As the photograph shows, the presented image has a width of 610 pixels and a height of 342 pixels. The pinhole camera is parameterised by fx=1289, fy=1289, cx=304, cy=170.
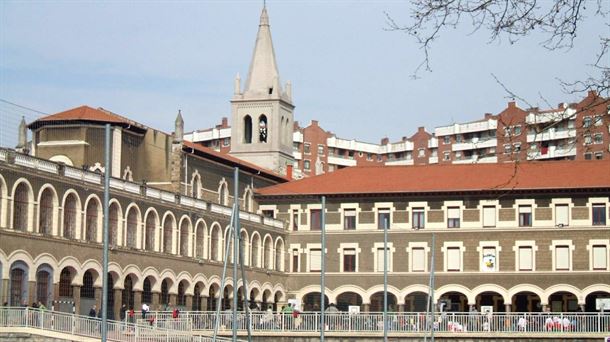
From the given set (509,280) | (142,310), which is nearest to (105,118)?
(142,310)

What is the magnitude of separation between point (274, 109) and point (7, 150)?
46743 mm

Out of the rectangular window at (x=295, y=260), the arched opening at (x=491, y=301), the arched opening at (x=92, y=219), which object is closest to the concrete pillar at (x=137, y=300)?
the arched opening at (x=92, y=219)

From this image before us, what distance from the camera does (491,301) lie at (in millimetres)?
80000

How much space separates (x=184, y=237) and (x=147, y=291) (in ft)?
16.7

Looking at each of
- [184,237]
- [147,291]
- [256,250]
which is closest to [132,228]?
[147,291]

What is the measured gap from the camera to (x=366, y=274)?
80.5 meters

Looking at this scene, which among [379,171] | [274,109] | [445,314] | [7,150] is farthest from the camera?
[274,109]

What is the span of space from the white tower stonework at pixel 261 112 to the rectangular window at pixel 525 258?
25240mm

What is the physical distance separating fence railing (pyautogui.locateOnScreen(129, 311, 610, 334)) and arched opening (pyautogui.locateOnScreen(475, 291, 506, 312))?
1635cm

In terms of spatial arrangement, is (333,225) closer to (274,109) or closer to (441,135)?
(274,109)

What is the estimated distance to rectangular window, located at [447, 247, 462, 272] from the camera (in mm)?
79062

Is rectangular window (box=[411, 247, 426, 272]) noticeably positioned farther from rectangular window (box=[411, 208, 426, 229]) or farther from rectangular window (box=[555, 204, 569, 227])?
rectangular window (box=[555, 204, 569, 227])

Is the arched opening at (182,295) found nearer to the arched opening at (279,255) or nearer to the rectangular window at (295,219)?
the arched opening at (279,255)

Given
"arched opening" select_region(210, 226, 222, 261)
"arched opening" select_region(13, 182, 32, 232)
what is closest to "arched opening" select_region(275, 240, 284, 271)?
"arched opening" select_region(210, 226, 222, 261)
